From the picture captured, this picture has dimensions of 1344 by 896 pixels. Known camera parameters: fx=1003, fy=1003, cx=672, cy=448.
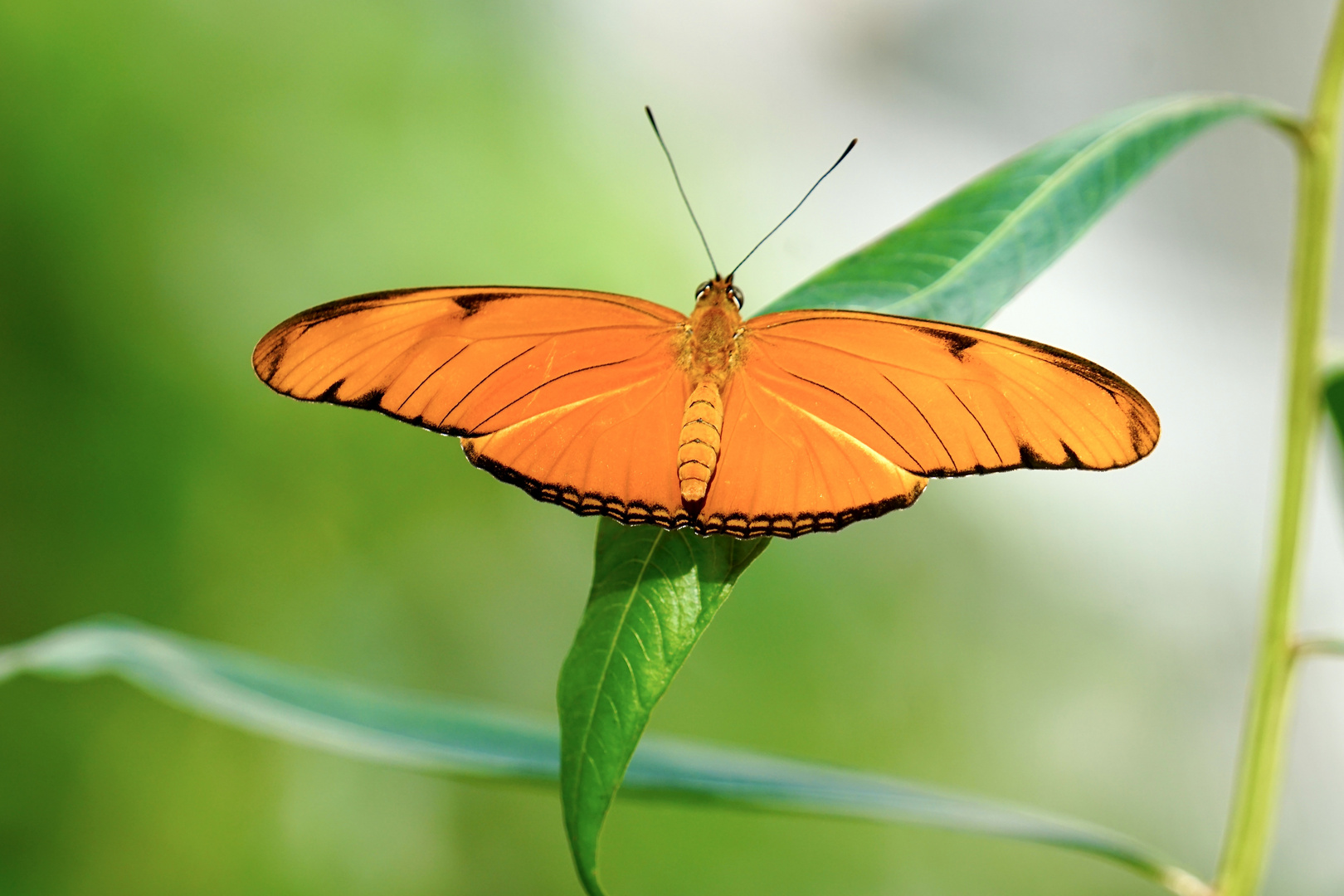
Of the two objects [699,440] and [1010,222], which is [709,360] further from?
[1010,222]

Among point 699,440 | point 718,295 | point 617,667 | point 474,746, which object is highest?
point 718,295

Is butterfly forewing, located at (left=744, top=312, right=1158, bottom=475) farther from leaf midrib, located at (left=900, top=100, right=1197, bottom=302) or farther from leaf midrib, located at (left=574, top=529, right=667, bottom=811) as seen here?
leaf midrib, located at (left=574, top=529, right=667, bottom=811)

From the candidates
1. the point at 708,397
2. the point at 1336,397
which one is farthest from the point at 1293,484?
Result: the point at 708,397

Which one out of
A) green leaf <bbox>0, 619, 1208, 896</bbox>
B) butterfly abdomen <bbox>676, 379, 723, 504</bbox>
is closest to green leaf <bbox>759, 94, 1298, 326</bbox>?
butterfly abdomen <bbox>676, 379, 723, 504</bbox>

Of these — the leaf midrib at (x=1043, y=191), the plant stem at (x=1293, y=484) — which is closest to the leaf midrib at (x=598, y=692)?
the leaf midrib at (x=1043, y=191)

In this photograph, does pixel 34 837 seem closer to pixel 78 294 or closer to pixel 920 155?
pixel 78 294

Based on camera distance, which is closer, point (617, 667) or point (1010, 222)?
point (617, 667)

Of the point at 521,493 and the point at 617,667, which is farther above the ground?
the point at 521,493

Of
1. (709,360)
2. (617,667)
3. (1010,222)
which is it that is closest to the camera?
(617,667)
